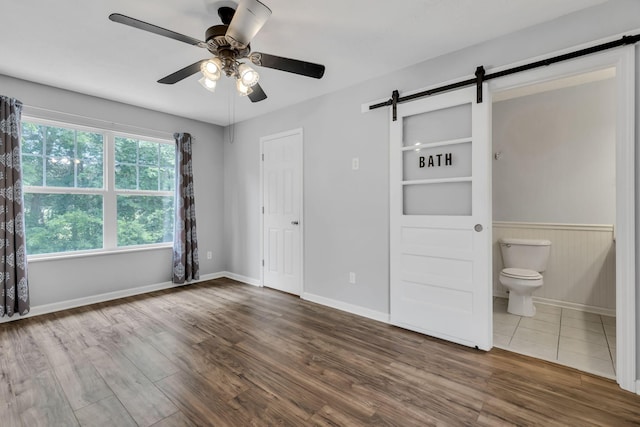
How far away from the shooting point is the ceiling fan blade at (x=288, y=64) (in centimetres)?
194

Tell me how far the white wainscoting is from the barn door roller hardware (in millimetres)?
2021

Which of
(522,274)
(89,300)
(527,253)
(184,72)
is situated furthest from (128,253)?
(527,253)

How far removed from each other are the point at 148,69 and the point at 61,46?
0.63 m

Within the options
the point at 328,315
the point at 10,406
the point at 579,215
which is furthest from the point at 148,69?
the point at 579,215

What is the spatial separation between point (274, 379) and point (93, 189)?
3.26m

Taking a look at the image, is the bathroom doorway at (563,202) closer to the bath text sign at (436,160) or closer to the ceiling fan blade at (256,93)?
the bath text sign at (436,160)

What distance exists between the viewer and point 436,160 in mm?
2607

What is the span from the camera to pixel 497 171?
3660 mm

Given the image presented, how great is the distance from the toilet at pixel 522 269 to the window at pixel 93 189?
14.6 feet

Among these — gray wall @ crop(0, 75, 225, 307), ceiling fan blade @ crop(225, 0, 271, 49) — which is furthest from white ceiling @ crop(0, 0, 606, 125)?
ceiling fan blade @ crop(225, 0, 271, 49)

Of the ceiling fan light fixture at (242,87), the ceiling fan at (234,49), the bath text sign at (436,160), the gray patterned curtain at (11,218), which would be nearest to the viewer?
the ceiling fan at (234,49)

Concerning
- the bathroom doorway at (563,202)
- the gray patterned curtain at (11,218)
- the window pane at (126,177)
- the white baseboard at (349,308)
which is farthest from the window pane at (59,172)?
the bathroom doorway at (563,202)

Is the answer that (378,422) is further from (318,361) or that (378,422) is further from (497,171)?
(497,171)

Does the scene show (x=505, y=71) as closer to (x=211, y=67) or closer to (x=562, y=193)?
(x=562, y=193)
